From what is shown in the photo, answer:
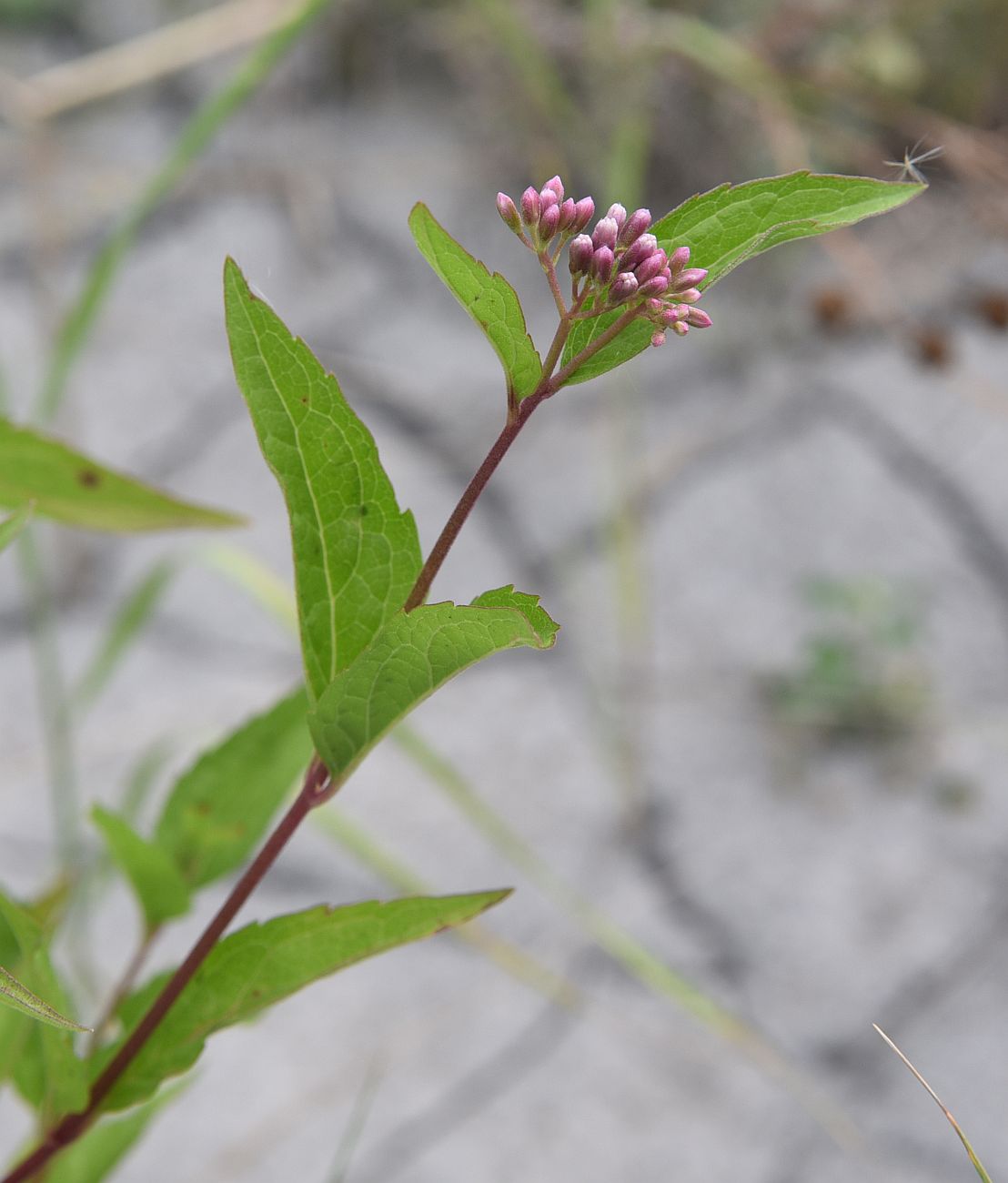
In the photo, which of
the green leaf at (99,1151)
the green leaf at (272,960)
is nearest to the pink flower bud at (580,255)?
the green leaf at (272,960)

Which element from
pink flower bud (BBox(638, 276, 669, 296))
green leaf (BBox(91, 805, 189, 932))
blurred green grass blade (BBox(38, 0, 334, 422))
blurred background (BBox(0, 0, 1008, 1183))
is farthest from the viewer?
blurred background (BBox(0, 0, 1008, 1183))

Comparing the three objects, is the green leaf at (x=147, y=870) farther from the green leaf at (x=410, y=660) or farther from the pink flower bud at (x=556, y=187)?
the pink flower bud at (x=556, y=187)

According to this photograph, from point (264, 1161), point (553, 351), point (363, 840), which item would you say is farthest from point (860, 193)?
point (264, 1161)

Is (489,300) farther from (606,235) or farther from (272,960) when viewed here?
(272,960)

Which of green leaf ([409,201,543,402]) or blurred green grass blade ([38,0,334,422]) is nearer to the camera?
green leaf ([409,201,543,402])

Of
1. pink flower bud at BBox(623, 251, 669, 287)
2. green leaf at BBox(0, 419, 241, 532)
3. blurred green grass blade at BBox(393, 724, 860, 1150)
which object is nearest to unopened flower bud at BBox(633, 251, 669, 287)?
pink flower bud at BBox(623, 251, 669, 287)

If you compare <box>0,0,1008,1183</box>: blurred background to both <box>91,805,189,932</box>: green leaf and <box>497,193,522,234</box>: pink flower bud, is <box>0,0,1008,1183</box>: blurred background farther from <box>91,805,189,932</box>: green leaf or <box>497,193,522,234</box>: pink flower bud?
<box>497,193,522,234</box>: pink flower bud

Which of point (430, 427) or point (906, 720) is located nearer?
point (906, 720)

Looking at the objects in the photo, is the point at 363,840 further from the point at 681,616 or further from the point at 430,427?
the point at 430,427
